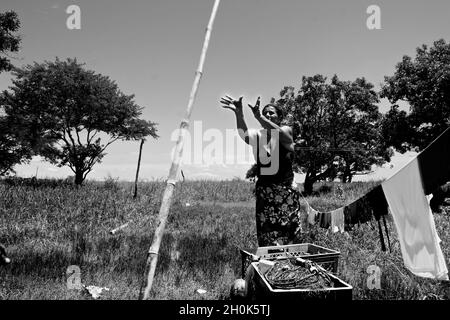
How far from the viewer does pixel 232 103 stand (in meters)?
3.84

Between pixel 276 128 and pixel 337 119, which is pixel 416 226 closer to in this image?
pixel 276 128

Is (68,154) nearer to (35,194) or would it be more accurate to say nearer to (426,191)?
(35,194)

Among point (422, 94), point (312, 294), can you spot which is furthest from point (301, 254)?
point (422, 94)

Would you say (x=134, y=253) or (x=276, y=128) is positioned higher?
(x=276, y=128)

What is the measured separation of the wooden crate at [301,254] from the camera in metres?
3.21

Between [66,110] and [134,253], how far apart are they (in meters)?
22.7

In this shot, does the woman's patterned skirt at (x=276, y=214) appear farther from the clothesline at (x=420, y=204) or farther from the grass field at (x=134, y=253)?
the clothesline at (x=420, y=204)

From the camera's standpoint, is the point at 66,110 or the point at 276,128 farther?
the point at 66,110

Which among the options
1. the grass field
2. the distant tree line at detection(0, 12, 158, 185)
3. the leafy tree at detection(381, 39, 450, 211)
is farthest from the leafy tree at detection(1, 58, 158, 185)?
the leafy tree at detection(381, 39, 450, 211)

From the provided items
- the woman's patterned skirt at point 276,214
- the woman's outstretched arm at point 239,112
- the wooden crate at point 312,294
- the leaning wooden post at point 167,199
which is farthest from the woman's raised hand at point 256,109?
the wooden crate at point 312,294

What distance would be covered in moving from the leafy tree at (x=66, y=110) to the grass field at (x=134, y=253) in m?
14.2
